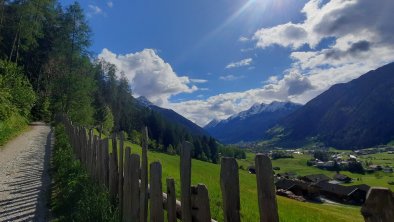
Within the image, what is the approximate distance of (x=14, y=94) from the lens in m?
40.5

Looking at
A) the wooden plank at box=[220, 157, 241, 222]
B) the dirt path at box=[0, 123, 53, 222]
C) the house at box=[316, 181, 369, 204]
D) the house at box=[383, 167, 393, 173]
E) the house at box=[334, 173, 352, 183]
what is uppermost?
the wooden plank at box=[220, 157, 241, 222]

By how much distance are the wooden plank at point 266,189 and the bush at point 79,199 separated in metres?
4.80

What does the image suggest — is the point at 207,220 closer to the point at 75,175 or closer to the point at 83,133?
the point at 75,175

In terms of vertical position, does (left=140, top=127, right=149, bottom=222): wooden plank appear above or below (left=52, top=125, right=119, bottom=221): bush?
above

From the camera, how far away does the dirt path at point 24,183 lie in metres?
9.91

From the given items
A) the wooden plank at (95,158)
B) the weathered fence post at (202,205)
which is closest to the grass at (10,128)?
the wooden plank at (95,158)

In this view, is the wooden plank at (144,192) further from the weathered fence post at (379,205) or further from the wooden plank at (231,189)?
the weathered fence post at (379,205)

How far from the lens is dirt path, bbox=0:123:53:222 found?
991 centimetres

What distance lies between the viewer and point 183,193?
5.20 m

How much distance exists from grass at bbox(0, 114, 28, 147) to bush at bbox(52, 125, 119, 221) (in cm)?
1361

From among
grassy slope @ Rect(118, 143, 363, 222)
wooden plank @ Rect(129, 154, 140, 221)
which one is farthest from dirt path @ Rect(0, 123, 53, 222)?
grassy slope @ Rect(118, 143, 363, 222)

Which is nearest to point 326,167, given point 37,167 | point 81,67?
point 81,67

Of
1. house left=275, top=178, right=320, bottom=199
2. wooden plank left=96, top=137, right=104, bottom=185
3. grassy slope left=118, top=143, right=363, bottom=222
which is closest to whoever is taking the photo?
wooden plank left=96, top=137, right=104, bottom=185

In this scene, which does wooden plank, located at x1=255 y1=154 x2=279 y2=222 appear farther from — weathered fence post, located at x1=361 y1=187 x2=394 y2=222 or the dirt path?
the dirt path
